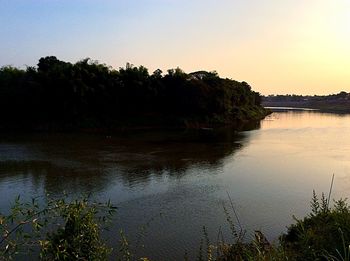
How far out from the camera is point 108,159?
21.9 meters

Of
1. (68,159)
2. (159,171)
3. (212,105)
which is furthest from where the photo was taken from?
(212,105)

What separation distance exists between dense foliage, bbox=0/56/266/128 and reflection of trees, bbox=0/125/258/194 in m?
6.39

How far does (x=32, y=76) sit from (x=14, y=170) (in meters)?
23.2

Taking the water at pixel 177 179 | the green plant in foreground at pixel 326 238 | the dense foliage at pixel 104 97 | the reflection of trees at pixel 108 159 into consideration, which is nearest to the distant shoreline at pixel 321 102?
the dense foliage at pixel 104 97

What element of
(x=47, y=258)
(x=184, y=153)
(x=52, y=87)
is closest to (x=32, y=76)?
(x=52, y=87)

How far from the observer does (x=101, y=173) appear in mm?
18141

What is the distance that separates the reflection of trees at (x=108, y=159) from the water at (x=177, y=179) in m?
0.05

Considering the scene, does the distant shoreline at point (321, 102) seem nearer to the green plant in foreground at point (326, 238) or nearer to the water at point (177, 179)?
the water at point (177, 179)

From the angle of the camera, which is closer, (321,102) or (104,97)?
(104,97)

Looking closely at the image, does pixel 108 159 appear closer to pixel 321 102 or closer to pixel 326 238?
pixel 326 238

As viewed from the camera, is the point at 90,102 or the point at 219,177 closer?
the point at 219,177

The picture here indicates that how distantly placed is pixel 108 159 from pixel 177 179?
19.1ft

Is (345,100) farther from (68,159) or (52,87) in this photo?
(68,159)

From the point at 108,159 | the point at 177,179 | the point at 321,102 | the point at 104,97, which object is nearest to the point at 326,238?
the point at 177,179
